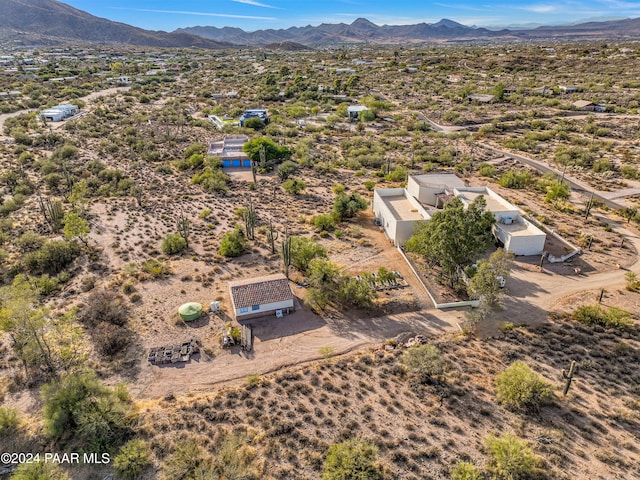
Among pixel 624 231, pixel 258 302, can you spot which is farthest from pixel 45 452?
pixel 624 231

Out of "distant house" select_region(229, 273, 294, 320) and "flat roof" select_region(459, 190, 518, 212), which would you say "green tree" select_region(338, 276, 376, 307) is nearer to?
"distant house" select_region(229, 273, 294, 320)

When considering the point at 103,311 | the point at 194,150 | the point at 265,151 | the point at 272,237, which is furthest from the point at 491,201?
the point at 194,150

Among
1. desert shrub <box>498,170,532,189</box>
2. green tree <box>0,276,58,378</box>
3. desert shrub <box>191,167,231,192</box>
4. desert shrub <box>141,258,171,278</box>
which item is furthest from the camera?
desert shrub <box>498,170,532,189</box>

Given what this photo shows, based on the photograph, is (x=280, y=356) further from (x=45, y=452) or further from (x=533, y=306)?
(x=533, y=306)

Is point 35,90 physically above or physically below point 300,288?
above

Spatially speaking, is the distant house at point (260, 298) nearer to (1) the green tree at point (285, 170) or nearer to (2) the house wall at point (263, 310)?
(2) the house wall at point (263, 310)

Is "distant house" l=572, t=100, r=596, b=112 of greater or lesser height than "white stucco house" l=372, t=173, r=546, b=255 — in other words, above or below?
above

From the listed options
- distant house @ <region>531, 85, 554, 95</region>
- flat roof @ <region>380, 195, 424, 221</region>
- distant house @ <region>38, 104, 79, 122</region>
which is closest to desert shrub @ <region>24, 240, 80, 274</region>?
flat roof @ <region>380, 195, 424, 221</region>
